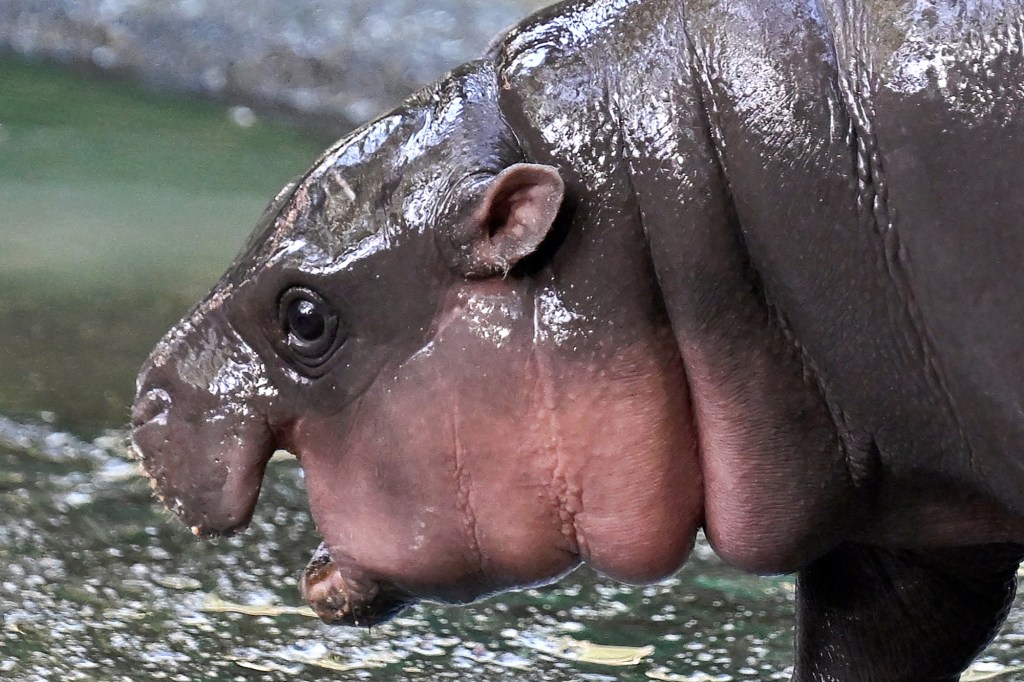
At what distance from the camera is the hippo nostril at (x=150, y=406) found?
93.4 inches

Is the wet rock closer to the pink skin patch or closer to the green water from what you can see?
the green water

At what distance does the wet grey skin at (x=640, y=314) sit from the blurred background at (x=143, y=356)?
1.26 metres

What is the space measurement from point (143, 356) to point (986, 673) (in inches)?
117

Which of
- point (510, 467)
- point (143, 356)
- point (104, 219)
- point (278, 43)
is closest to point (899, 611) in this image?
point (510, 467)

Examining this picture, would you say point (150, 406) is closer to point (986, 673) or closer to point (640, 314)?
point (640, 314)

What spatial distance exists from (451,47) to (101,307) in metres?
3.61

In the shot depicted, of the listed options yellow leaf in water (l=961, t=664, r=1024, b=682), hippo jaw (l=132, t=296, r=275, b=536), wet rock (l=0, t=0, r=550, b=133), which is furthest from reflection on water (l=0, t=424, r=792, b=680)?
wet rock (l=0, t=0, r=550, b=133)

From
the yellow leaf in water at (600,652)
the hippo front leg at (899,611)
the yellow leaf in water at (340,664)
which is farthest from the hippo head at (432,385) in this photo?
the yellow leaf in water at (600,652)

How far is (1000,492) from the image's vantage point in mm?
1973

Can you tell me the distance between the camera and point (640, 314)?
2.08 meters

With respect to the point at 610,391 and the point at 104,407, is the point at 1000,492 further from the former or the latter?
the point at 104,407

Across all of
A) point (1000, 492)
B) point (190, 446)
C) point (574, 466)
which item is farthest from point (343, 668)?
point (1000, 492)

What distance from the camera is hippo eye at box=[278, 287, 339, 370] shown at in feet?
7.31

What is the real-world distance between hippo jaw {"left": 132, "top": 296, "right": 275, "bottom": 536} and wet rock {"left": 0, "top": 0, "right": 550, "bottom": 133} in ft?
20.8
